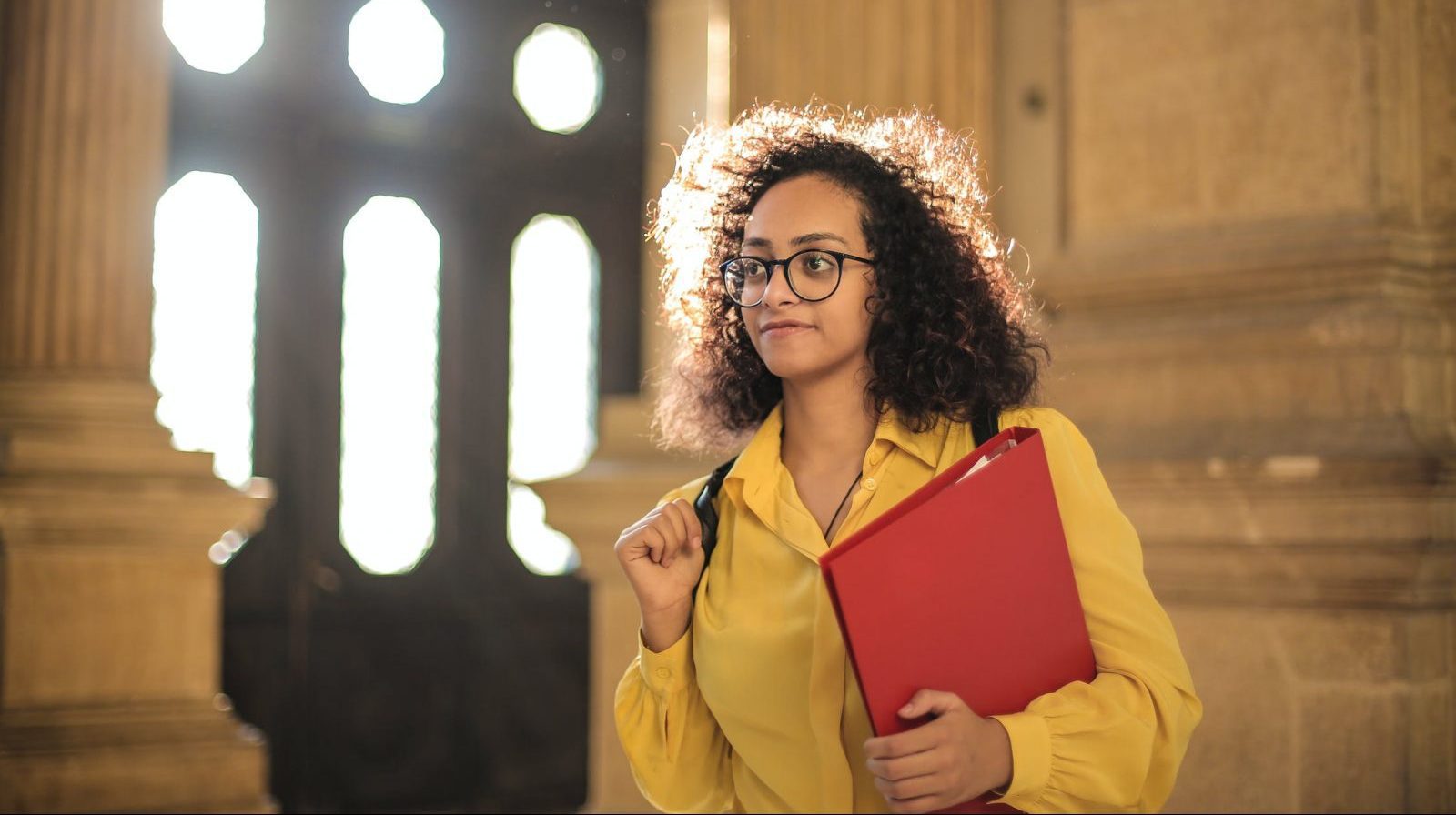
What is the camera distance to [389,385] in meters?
7.41

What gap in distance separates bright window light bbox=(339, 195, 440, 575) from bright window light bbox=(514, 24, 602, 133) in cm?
95

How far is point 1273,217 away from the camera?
3.19 meters

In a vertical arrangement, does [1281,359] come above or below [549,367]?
below

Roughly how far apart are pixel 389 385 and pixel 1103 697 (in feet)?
20.3

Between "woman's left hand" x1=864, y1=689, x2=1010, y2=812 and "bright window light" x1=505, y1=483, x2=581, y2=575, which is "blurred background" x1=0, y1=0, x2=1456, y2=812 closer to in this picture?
"bright window light" x1=505, y1=483, x2=581, y2=575

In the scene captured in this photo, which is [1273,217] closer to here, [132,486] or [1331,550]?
[1331,550]

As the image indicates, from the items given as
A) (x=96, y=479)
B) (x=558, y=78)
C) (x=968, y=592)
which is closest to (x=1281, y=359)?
(x=968, y=592)

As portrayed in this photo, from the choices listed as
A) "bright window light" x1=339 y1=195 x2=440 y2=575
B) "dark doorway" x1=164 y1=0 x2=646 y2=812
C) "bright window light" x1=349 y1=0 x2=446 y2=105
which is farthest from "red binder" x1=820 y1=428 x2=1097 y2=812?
"bright window light" x1=349 y1=0 x2=446 y2=105

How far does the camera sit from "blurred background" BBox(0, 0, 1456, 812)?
3.00 m

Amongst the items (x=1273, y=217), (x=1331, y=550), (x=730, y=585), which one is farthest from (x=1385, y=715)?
(x=730, y=585)

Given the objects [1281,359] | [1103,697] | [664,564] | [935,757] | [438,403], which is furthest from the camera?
[438,403]

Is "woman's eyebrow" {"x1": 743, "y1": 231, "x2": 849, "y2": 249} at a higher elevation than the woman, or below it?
higher

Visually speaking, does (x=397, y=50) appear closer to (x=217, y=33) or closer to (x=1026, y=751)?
(x=217, y=33)

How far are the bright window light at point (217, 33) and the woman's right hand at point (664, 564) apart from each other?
5672 mm
